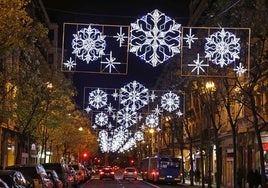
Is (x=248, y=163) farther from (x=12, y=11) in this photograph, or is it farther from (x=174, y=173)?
(x=12, y=11)

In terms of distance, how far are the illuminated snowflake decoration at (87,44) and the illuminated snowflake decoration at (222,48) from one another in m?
4.46

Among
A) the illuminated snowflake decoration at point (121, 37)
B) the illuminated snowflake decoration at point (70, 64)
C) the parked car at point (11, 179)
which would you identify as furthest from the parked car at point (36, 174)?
the illuminated snowflake decoration at point (121, 37)

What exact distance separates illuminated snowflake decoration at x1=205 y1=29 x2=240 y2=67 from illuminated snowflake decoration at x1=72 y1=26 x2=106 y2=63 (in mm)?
4457

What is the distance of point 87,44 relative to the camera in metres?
24.3

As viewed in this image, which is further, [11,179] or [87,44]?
[87,44]

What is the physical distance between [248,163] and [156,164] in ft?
54.1

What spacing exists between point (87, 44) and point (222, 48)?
5.50m

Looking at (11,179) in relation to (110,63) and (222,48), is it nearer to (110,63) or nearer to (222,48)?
(110,63)

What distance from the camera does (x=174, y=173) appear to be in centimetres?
6531

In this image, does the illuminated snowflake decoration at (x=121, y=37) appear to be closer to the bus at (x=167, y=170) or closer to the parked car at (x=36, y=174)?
the parked car at (x=36, y=174)

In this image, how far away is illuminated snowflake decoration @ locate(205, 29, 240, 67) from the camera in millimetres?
24844

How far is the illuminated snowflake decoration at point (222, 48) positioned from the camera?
24.8 m

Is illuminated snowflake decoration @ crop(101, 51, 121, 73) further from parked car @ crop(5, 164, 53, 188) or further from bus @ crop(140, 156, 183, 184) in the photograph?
bus @ crop(140, 156, 183, 184)

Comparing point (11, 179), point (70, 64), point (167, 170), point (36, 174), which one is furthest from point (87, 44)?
point (167, 170)
